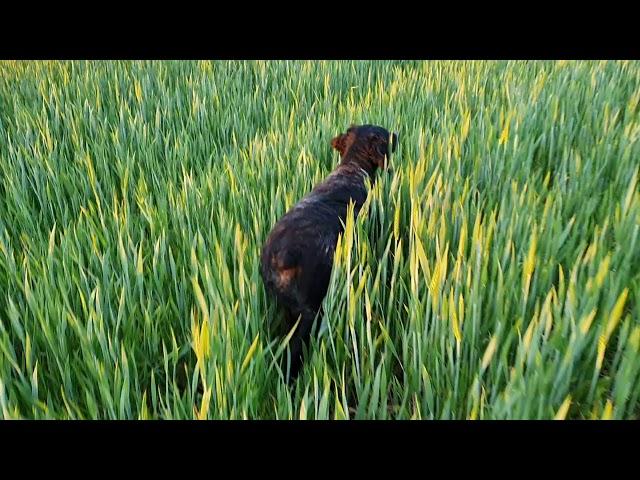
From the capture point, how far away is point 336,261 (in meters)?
1.27

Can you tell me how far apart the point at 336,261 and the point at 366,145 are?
2.91ft

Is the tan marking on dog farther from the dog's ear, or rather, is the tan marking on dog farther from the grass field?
the dog's ear

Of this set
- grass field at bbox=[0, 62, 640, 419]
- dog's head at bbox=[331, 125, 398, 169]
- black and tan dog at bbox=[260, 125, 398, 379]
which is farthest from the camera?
dog's head at bbox=[331, 125, 398, 169]

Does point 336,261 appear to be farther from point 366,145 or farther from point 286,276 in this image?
point 366,145

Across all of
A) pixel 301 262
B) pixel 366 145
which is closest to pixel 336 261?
pixel 301 262

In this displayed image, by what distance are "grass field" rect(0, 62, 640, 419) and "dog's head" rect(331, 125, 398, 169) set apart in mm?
154

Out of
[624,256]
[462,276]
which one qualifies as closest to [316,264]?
[462,276]

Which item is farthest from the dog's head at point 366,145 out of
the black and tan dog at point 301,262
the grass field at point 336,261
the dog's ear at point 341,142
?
the black and tan dog at point 301,262

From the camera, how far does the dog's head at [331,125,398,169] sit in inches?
79.3

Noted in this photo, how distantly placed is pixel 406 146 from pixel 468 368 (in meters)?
1.50

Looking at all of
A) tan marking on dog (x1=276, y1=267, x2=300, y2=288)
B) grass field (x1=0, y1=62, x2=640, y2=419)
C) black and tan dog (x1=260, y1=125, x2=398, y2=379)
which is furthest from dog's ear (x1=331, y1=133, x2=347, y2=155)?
tan marking on dog (x1=276, y1=267, x2=300, y2=288)

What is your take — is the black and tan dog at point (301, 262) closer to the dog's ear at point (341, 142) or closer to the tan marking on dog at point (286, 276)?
the tan marking on dog at point (286, 276)

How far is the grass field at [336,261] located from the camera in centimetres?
102

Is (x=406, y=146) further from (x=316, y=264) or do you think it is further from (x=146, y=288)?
(x=146, y=288)
